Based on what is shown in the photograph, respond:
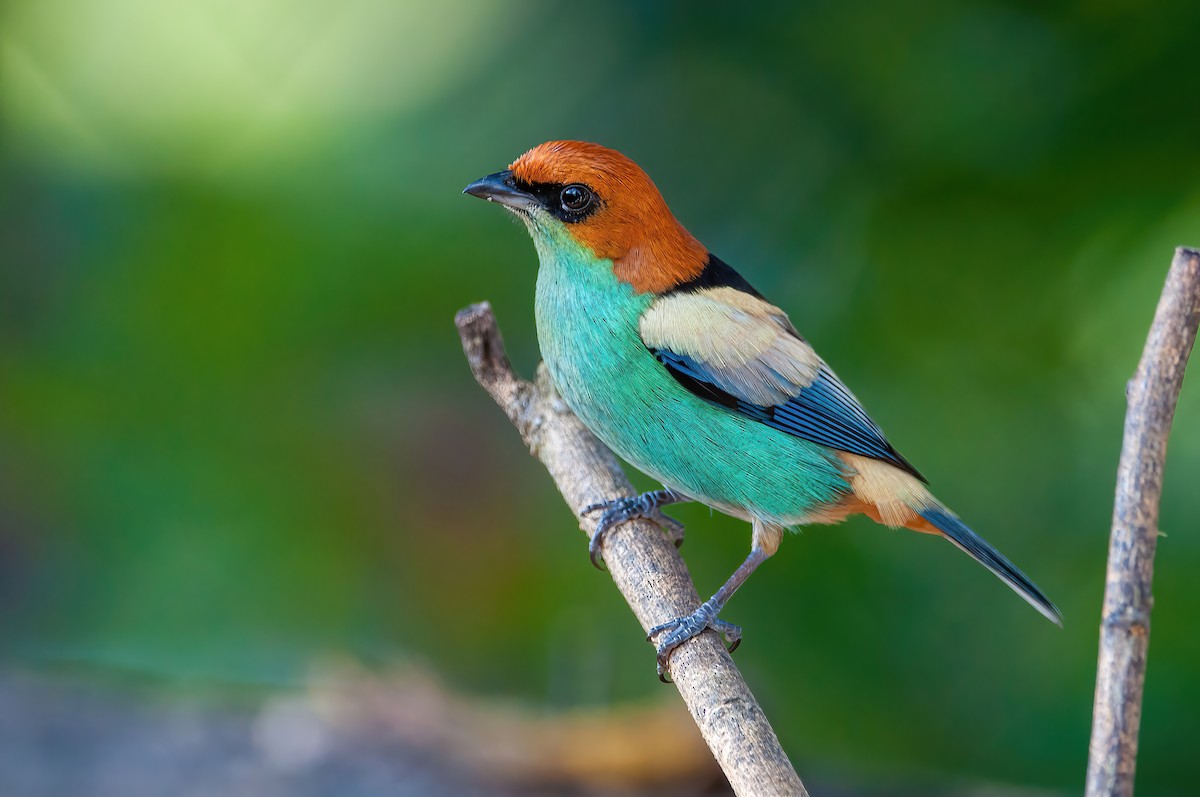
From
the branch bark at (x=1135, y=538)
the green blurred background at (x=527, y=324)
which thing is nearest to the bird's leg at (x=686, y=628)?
the branch bark at (x=1135, y=538)

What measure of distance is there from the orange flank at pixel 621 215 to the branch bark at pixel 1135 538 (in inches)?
42.4

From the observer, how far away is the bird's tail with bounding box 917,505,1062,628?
7.31 feet

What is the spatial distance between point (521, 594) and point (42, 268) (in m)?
2.26

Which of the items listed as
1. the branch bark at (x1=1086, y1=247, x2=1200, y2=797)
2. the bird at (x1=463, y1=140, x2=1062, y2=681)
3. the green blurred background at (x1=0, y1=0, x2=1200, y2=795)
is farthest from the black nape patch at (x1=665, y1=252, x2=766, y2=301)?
the green blurred background at (x1=0, y1=0, x2=1200, y2=795)

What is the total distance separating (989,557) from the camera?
2258 millimetres

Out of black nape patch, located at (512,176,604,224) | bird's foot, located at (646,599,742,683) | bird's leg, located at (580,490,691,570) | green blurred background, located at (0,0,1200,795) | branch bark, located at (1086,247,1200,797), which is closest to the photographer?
branch bark, located at (1086,247,1200,797)

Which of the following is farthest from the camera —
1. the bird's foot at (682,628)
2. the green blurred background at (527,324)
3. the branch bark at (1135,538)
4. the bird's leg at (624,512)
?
the green blurred background at (527,324)

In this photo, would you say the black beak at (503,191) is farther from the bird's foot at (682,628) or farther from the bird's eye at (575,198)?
the bird's foot at (682,628)

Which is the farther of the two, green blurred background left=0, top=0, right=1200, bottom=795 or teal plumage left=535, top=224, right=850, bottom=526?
green blurred background left=0, top=0, right=1200, bottom=795

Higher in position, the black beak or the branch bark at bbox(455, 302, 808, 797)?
the black beak

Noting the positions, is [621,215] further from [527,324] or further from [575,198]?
[527,324]

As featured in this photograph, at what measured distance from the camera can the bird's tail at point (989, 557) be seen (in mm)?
2229

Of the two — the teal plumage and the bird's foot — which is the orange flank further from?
the bird's foot

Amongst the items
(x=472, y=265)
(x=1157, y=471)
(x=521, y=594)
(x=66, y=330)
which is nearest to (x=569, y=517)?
(x=521, y=594)
